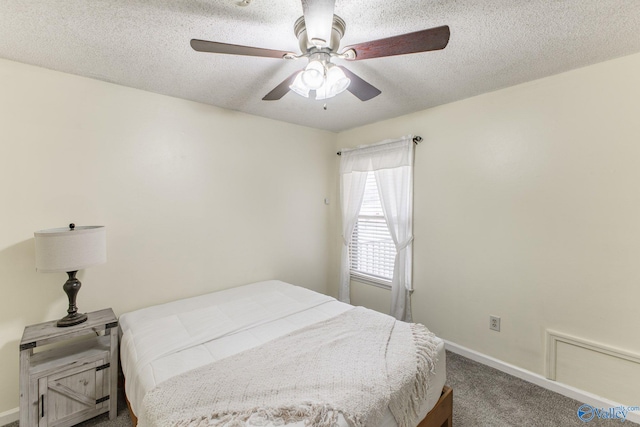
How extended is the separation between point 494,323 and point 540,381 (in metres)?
0.48

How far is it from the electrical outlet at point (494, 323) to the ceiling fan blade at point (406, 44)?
2.26 m

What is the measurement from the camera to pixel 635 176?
180 centimetres

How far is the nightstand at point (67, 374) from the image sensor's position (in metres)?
1.60

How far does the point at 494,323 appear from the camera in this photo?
7.91 feet

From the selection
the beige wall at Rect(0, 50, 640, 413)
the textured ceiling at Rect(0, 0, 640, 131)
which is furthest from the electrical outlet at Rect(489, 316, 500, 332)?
the textured ceiling at Rect(0, 0, 640, 131)

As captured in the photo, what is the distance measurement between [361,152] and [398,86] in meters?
1.12

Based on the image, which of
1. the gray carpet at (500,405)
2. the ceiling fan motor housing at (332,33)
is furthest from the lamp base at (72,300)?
the ceiling fan motor housing at (332,33)

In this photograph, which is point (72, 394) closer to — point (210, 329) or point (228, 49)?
point (210, 329)

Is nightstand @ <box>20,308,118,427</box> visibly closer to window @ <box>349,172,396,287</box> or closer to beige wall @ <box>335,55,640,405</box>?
window @ <box>349,172,396,287</box>

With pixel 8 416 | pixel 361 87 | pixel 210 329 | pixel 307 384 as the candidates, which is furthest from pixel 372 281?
pixel 8 416

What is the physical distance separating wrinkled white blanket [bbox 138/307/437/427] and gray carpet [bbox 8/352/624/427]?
71cm

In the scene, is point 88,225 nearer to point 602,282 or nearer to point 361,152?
point 361,152

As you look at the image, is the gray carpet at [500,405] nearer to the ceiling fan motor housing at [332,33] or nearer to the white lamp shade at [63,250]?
the white lamp shade at [63,250]

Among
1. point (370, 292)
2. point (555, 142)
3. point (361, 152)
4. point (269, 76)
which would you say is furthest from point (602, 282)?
point (269, 76)
